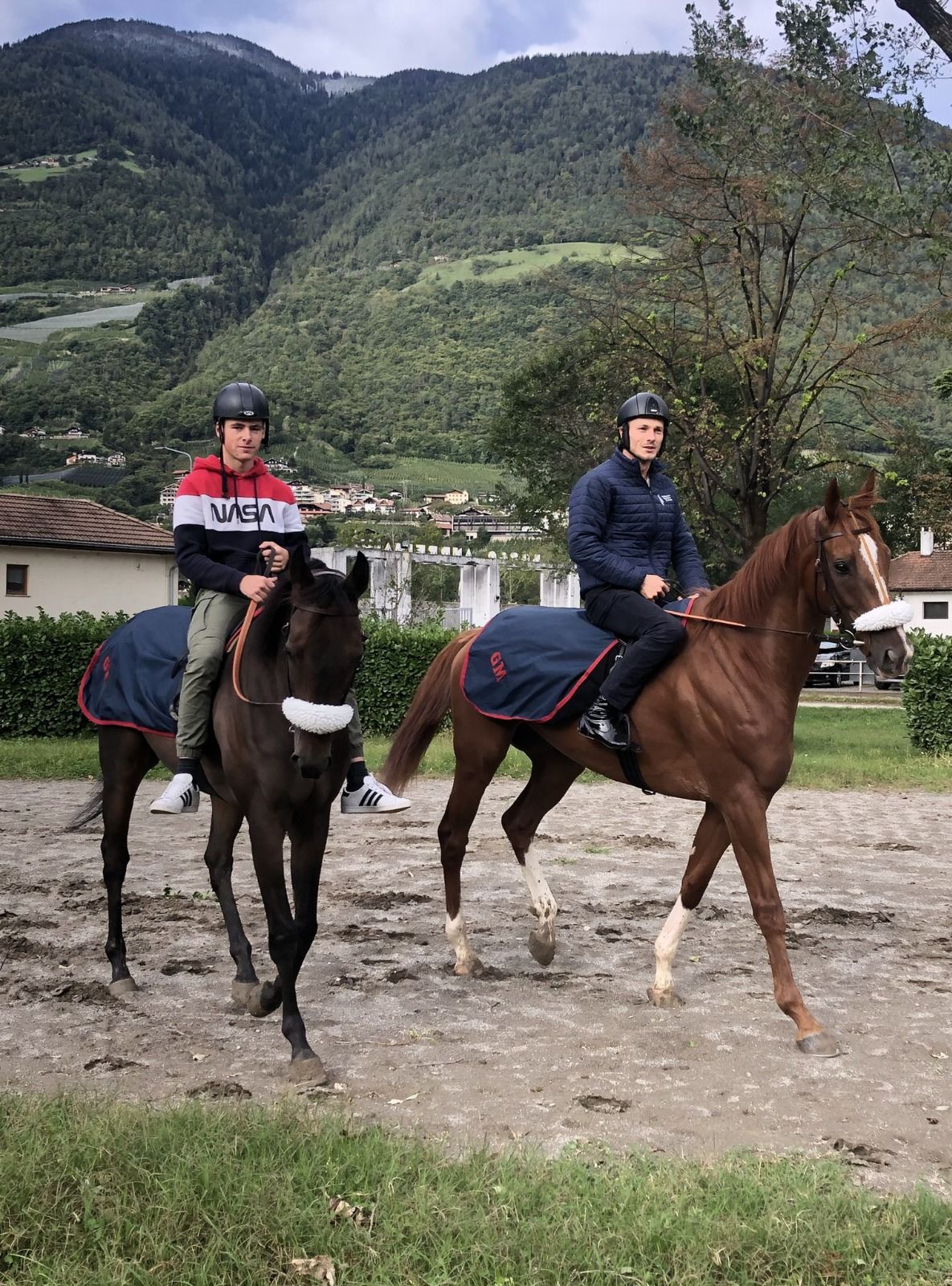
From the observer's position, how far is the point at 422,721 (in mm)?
7203

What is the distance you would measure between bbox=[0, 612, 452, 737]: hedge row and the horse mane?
1422cm

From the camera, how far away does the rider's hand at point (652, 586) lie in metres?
5.84

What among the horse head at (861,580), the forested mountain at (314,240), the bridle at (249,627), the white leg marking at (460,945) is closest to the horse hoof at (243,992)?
the white leg marking at (460,945)

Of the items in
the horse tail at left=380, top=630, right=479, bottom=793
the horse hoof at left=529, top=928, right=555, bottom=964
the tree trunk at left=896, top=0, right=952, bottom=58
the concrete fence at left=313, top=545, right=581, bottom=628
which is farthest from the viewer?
the concrete fence at left=313, top=545, right=581, bottom=628

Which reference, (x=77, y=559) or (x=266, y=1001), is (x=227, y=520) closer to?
(x=266, y=1001)

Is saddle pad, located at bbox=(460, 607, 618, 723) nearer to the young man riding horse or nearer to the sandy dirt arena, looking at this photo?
the young man riding horse

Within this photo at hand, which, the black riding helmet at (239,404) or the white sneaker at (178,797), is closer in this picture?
the white sneaker at (178,797)

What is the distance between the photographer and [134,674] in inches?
241

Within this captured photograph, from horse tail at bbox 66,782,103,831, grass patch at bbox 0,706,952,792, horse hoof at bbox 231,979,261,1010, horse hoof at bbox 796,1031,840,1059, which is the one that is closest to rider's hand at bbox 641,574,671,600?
horse hoof at bbox 796,1031,840,1059

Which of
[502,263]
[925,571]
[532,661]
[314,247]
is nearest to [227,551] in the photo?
[532,661]

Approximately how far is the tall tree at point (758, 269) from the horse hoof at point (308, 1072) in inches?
560

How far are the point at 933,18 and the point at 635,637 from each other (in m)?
9.85

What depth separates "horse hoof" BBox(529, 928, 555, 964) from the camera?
20.8 ft

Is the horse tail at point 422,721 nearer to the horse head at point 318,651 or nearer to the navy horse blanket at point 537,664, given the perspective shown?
the navy horse blanket at point 537,664
